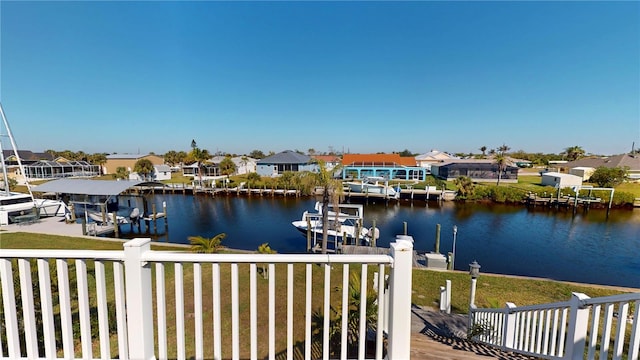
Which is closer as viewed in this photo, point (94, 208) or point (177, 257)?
point (177, 257)

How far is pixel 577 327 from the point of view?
97.6 inches

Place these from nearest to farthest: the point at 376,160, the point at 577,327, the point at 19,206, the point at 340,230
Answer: the point at 577,327 < the point at 340,230 < the point at 19,206 < the point at 376,160

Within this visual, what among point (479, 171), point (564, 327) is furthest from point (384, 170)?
point (564, 327)

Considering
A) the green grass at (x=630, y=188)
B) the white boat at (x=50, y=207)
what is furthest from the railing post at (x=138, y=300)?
the green grass at (x=630, y=188)

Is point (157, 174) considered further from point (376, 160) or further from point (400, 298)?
point (400, 298)

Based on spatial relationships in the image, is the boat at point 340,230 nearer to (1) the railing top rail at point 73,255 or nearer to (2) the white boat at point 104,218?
(2) the white boat at point 104,218

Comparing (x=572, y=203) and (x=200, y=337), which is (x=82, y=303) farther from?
(x=572, y=203)

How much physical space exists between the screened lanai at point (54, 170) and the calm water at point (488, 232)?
17800 millimetres

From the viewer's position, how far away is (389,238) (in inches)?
674

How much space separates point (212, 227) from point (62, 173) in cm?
3405

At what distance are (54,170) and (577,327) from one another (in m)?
51.5

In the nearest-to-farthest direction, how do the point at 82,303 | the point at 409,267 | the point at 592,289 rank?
the point at 409,267 < the point at 82,303 < the point at 592,289

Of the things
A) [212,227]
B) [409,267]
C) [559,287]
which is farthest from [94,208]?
[559,287]

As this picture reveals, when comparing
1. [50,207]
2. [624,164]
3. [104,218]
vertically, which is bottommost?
[104,218]
